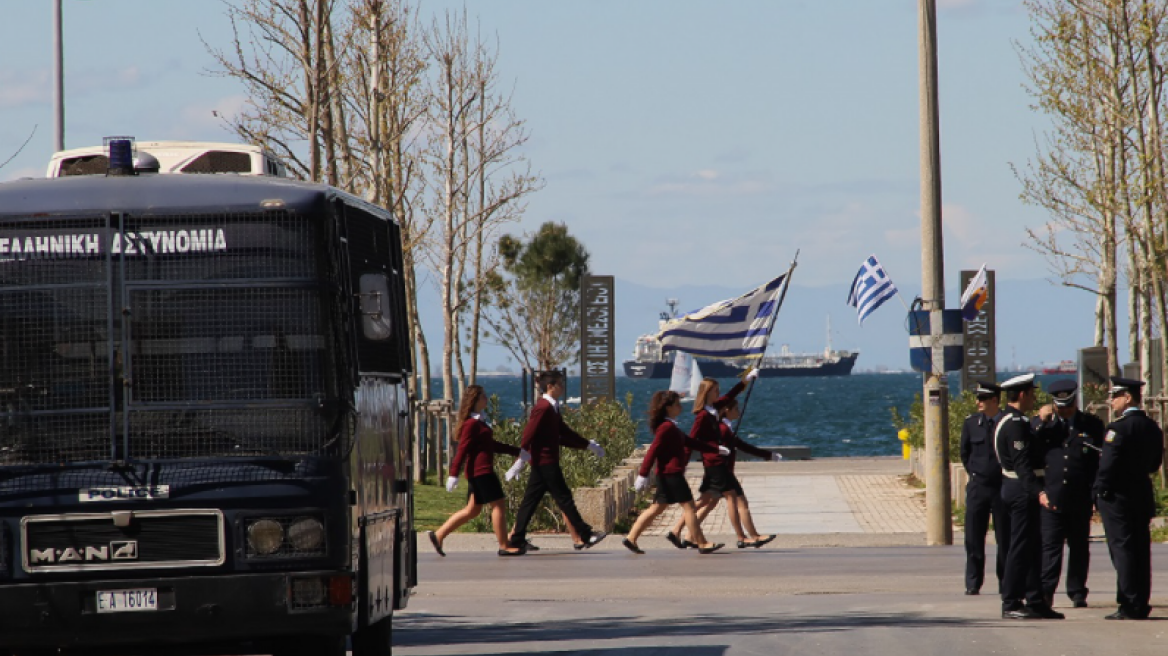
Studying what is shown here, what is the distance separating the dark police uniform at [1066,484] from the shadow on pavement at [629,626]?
113 centimetres

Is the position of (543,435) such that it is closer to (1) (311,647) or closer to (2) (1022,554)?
(2) (1022,554)

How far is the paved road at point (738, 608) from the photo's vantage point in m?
11.5

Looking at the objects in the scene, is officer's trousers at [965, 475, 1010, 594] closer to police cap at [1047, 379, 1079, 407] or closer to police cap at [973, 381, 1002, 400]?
police cap at [973, 381, 1002, 400]

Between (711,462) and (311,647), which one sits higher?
(711,462)

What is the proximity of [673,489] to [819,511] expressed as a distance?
834cm

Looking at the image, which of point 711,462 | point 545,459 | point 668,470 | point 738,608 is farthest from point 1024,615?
point 545,459

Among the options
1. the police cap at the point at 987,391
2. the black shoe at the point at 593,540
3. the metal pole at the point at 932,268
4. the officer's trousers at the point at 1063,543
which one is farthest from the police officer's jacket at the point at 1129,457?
the black shoe at the point at 593,540

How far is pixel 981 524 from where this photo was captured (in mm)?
14648

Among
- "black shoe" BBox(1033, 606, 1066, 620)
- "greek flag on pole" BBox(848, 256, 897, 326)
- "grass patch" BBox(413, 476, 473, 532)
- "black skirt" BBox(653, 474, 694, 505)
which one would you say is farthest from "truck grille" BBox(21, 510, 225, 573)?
"greek flag on pole" BBox(848, 256, 897, 326)

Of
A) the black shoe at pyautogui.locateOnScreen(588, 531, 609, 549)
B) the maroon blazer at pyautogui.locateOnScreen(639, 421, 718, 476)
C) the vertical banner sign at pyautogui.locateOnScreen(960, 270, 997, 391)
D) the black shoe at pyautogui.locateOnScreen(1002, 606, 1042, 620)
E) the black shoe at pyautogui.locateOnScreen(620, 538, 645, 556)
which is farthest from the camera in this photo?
the vertical banner sign at pyautogui.locateOnScreen(960, 270, 997, 391)

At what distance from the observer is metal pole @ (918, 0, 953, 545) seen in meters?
19.5

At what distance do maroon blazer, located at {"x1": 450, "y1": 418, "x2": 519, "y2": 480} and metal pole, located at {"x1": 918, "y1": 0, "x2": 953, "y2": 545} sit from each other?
4738mm

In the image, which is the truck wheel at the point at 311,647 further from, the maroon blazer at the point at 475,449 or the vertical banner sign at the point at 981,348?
the vertical banner sign at the point at 981,348

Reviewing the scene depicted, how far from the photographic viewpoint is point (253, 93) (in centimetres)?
2595
